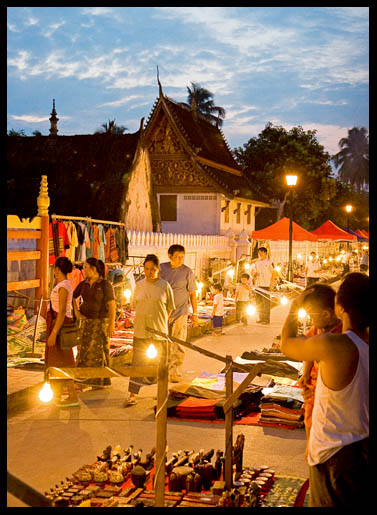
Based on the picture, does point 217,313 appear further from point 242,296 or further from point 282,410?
point 282,410

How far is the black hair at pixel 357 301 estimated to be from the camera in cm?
345

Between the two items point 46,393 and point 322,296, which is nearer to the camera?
point 322,296

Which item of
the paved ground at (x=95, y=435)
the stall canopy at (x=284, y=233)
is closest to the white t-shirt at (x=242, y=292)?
the paved ground at (x=95, y=435)

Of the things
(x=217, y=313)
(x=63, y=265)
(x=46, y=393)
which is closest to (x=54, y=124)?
(x=217, y=313)

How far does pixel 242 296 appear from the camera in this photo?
15.8m

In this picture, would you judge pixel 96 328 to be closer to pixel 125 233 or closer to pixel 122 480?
pixel 122 480

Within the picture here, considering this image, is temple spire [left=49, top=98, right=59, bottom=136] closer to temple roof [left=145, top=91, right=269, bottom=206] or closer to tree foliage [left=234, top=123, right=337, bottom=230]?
temple roof [left=145, top=91, right=269, bottom=206]

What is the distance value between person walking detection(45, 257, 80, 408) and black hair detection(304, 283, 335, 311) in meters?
4.62

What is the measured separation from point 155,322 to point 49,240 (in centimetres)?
536

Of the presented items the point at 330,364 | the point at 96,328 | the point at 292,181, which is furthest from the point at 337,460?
the point at 292,181

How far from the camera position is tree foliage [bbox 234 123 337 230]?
45375 millimetres

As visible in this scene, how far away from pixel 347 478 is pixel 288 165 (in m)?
42.5

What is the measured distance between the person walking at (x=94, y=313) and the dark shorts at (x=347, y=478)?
5.45 m

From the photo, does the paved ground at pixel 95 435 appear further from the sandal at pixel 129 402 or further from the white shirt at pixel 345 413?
the white shirt at pixel 345 413
